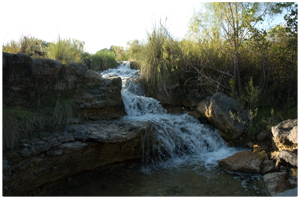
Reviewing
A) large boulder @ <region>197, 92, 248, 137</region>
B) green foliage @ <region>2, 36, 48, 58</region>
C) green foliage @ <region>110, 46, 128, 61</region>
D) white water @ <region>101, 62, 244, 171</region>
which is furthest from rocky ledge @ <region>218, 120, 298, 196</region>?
green foliage @ <region>110, 46, 128, 61</region>

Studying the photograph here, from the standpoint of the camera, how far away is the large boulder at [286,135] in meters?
3.55

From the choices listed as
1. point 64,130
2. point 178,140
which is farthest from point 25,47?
point 178,140

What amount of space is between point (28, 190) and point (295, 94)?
606 centimetres

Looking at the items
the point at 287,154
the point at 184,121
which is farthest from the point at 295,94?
the point at 184,121

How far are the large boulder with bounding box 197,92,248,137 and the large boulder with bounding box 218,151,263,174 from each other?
917 millimetres

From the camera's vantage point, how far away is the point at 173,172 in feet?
12.5

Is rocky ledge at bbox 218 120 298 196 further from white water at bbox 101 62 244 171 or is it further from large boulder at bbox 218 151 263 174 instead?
white water at bbox 101 62 244 171

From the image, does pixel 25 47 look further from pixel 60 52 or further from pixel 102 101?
pixel 102 101

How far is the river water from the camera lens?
123 inches

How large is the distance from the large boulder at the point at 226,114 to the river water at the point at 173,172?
1.06 ft

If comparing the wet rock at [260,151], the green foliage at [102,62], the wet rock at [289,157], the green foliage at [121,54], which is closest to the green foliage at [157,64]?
the wet rock at [260,151]

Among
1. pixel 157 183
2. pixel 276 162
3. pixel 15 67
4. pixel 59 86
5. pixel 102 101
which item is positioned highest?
pixel 15 67

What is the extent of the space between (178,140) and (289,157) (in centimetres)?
215

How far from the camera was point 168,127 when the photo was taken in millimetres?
4895
